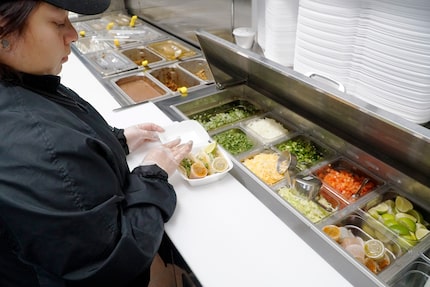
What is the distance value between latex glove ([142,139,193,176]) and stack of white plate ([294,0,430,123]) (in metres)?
0.60

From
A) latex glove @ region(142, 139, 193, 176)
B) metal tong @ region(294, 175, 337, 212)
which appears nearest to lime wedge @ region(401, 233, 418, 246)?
metal tong @ region(294, 175, 337, 212)

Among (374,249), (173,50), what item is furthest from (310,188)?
(173,50)

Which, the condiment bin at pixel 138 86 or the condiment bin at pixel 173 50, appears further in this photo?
the condiment bin at pixel 173 50

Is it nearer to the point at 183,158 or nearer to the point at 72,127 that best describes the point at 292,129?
the point at 183,158

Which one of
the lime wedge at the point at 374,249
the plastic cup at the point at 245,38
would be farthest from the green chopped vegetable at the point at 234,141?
the lime wedge at the point at 374,249

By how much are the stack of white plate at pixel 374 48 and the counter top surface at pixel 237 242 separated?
1.80 ft

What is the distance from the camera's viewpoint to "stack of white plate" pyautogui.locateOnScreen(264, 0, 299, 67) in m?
1.40

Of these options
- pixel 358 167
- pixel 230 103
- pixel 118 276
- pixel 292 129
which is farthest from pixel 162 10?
pixel 118 276

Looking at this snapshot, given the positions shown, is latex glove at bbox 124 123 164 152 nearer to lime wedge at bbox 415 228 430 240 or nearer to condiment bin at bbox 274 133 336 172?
condiment bin at bbox 274 133 336 172

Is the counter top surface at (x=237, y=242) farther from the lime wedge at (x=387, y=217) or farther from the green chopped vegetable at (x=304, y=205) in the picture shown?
the lime wedge at (x=387, y=217)

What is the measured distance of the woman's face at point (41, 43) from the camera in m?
0.68

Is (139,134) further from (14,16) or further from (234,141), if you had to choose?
(14,16)

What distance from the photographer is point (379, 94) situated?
1.07m

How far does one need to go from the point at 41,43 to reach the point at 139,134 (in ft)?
2.34
